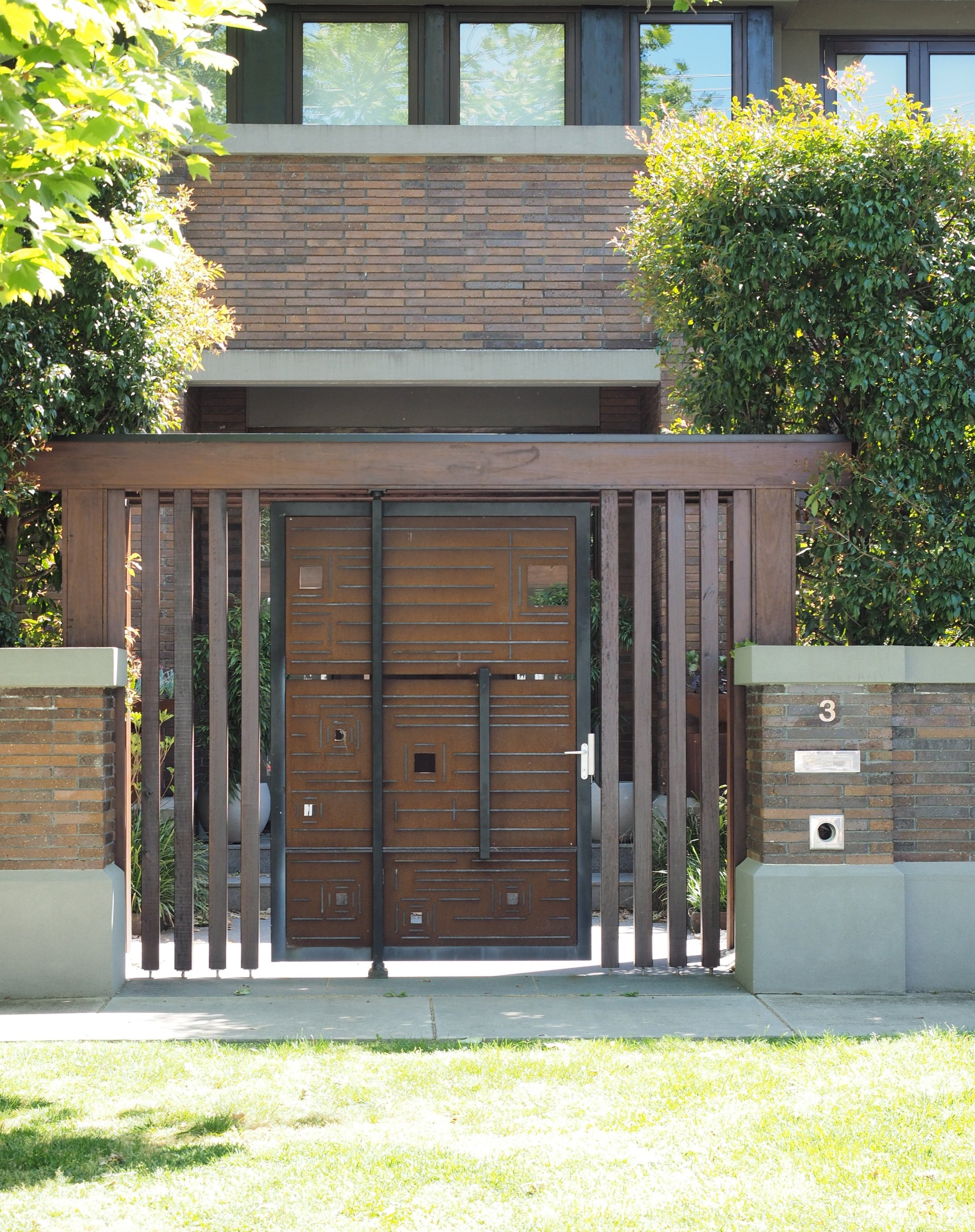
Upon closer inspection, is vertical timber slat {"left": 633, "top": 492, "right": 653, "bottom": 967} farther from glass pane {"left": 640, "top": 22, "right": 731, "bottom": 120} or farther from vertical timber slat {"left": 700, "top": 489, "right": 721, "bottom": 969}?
glass pane {"left": 640, "top": 22, "right": 731, "bottom": 120}

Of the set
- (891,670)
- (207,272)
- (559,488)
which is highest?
(207,272)

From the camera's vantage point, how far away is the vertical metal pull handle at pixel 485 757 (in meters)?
7.82

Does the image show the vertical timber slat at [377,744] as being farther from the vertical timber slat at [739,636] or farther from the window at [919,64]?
the window at [919,64]

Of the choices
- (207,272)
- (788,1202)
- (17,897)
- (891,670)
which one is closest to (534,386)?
(207,272)

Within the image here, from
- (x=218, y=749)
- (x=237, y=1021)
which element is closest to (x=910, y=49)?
(x=218, y=749)

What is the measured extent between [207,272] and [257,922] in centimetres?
415

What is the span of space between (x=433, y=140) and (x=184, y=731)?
6840 mm

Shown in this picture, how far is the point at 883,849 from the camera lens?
7383mm

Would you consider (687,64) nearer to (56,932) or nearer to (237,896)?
(237,896)

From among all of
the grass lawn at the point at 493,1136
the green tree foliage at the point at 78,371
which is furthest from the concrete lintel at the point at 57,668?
the grass lawn at the point at 493,1136

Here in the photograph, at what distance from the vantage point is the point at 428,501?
796 cm

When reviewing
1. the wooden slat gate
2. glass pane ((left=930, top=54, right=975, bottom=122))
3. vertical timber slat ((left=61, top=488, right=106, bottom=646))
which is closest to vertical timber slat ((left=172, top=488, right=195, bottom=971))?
the wooden slat gate

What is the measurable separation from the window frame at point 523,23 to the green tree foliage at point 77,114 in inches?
290

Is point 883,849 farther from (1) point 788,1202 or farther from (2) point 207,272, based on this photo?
(2) point 207,272
